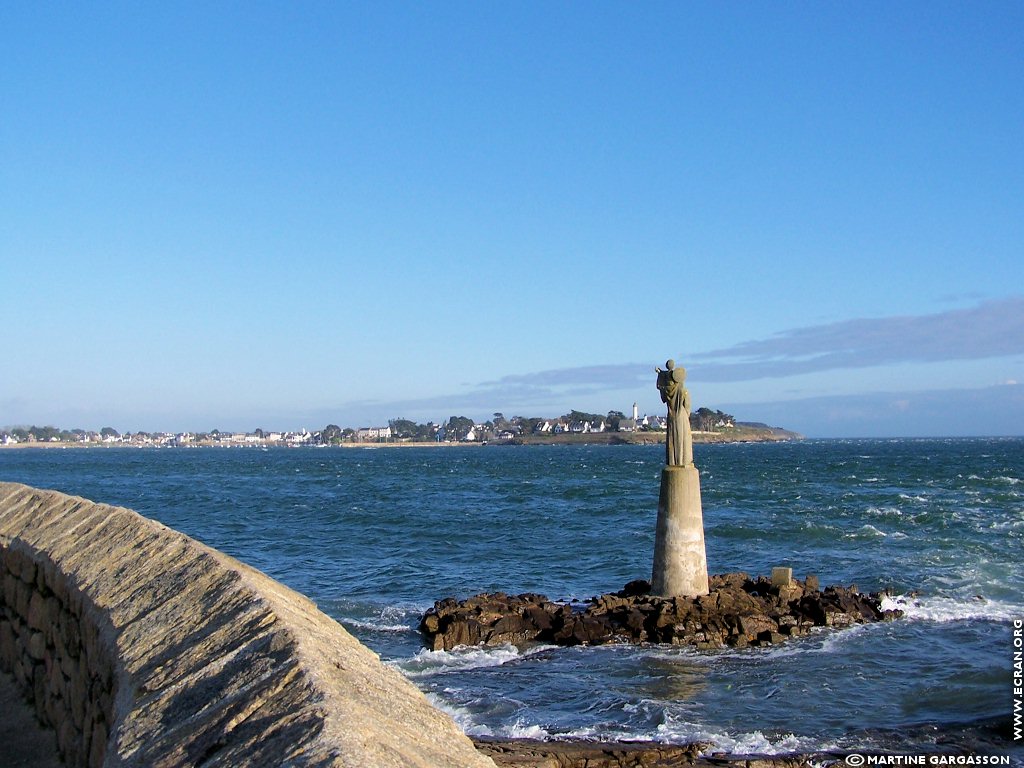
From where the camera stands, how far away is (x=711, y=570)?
72.5 ft

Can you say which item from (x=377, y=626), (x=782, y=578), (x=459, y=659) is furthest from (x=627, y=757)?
(x=782, y=578)

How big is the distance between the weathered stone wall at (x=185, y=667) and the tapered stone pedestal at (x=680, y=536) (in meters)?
10.2

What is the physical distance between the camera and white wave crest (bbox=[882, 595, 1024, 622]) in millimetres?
16281

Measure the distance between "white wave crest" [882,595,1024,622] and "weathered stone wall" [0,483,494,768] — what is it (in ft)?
46.5

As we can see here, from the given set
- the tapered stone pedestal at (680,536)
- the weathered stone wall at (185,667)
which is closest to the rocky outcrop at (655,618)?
the tapered stone pedestal at (680,536)

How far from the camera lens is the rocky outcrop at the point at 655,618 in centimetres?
1437

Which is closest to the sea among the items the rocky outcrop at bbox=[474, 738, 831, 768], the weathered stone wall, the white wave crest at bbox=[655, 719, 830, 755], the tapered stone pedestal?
the white wave crest at bbox=[655, 719, 830, 755]

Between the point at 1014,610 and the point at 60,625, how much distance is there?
16365mm

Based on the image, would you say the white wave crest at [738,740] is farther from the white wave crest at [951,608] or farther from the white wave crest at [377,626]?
the white wave crest at [951,608]

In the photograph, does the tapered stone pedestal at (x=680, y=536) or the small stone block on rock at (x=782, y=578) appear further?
the small stone block on rock at (x=782, y=578)

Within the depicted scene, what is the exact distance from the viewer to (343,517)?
1436 inches

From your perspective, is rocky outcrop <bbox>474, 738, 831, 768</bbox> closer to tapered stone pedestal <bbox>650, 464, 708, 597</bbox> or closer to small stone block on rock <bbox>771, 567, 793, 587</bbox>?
tapered stone pedestal <bbox>650, 464, 708, 597</bbox>

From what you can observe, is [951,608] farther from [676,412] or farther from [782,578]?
[676,412]

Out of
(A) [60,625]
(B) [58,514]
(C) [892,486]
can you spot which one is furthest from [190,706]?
(C) [892,486]
